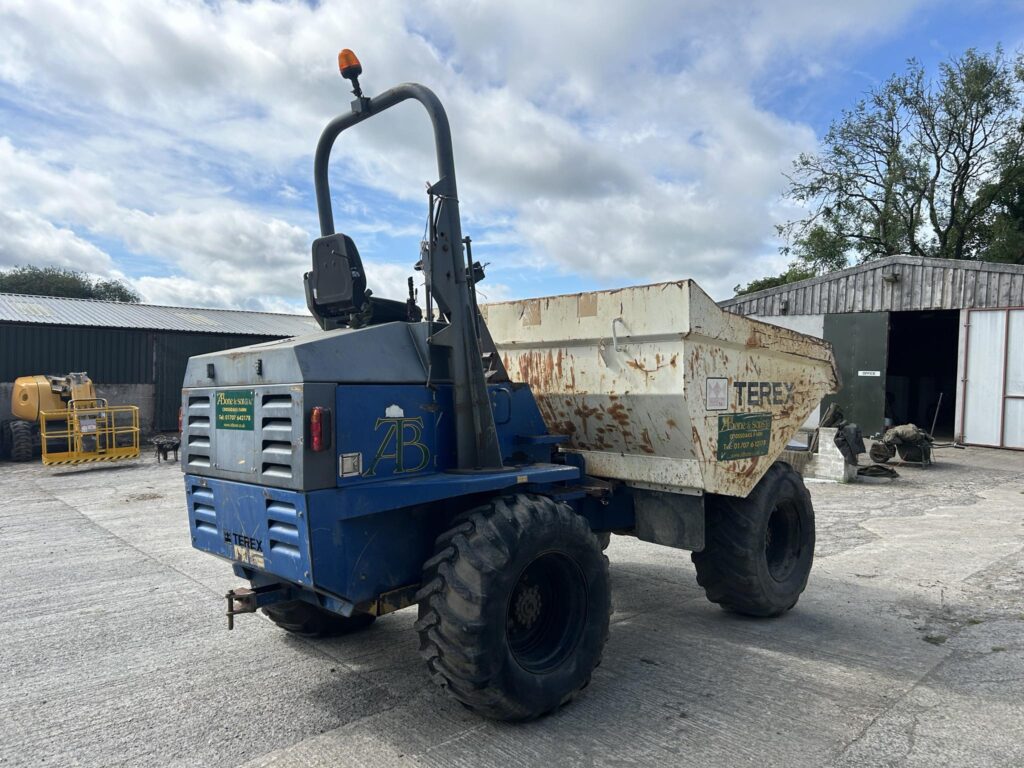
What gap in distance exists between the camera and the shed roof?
19188mm

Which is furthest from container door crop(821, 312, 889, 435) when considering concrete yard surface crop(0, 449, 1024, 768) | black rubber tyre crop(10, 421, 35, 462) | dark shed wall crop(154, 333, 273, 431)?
black rubber tyre crop(10, 421, 35, 462)

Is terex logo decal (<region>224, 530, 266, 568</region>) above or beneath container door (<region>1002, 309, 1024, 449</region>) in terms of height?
beneath

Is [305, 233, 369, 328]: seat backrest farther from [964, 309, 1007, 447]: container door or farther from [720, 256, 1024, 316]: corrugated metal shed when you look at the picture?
[964, 309, 1007, 447]: container door

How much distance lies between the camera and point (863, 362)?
18188 millimetres

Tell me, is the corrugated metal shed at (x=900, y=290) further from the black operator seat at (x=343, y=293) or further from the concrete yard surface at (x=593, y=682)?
the black operator seat at (x=343, y=293)

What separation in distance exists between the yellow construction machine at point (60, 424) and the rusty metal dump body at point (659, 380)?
13.2 metres

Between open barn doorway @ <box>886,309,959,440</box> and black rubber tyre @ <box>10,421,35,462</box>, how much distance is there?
82.0ft

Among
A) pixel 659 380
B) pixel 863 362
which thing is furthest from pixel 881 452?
pixel 659 380

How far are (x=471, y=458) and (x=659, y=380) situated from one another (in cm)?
136

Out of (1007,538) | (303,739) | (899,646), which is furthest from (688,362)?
(1007,538)

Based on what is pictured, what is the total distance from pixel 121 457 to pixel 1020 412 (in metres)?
19.3

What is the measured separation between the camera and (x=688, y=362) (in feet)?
15.1

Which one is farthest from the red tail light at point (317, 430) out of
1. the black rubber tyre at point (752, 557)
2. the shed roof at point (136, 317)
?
the shed roof at point (136, 317)

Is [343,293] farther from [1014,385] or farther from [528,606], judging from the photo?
[1014,385]
